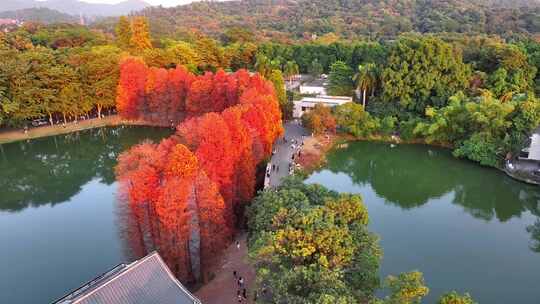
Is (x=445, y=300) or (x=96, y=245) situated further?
(x=96, y=245)

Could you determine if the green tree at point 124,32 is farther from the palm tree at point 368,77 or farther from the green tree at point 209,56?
the palm tree at point 368,77

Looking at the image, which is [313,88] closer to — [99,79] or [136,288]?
[99,79]

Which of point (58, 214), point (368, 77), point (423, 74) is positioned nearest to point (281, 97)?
point (368, 77)

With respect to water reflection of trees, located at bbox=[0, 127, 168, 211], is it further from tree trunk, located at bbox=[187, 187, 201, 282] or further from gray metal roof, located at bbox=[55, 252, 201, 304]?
gray metal roof, located at bbox=[55, 252, 201, 304]

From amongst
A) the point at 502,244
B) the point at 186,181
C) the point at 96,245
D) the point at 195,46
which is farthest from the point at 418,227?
the point at 195,46

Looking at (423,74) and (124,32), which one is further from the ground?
(124,32)

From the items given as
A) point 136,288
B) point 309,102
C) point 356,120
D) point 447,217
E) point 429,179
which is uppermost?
point 309,102

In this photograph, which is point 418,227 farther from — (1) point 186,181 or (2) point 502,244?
(1) point 186,181

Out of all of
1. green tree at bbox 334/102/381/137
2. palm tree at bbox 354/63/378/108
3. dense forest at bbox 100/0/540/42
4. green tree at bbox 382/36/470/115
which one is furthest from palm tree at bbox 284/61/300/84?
dense forest at bbox 100/0/540/42
